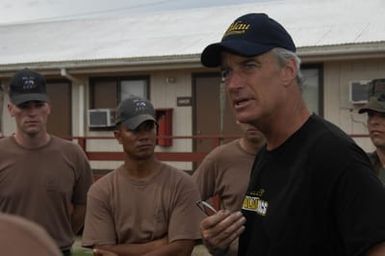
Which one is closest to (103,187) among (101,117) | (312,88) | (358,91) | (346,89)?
(358,91)

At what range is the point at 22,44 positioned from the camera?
16.5 metres

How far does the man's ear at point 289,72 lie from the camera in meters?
2.25

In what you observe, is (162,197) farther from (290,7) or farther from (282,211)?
(290,7)

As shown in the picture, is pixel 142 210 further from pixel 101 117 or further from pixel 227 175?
pixel 101 117

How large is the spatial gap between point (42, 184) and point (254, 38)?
93.9 inches

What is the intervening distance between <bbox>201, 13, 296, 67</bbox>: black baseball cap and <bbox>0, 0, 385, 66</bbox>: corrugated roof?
8.59m

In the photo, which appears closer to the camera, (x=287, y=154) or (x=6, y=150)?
(x=287, y=154)

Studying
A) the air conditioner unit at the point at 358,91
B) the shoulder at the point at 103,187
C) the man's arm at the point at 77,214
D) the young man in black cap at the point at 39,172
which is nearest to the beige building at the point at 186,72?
the air conditioner unit at the point at 358,91

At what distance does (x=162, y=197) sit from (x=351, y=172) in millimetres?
2138

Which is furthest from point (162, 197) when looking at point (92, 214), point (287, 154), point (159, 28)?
point (159, 28)

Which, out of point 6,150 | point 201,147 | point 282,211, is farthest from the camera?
point 201,147

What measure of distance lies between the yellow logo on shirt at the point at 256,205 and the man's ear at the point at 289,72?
0.42 m

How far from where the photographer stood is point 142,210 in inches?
152

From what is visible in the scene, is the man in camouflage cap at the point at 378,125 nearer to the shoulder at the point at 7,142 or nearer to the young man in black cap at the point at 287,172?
the young man in black cap at the point at 287,172
